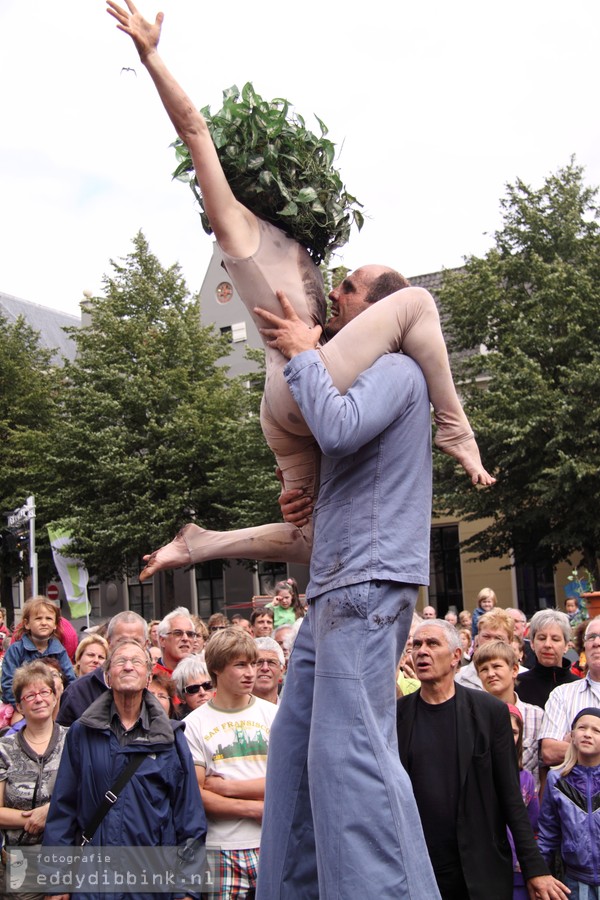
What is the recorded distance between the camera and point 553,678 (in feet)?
23.1

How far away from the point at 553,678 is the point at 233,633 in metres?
2.53

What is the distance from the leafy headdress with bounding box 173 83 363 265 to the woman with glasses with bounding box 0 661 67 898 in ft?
10.8

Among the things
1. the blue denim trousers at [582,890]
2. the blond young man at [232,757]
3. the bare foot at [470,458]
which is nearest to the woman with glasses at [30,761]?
the blond young man at [232,757]

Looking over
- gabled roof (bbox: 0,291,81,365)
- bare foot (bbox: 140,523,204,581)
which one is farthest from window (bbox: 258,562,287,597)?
bare foot (bbox: 140,523,204,581)

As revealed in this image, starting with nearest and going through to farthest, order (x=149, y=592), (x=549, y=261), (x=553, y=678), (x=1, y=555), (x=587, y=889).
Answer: (x=587, y=889) → (x=553, y=678) → (x=549, y=261) → (x=1, y=555) → (x=149, y=592)

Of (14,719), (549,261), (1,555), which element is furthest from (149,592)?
(14,719)

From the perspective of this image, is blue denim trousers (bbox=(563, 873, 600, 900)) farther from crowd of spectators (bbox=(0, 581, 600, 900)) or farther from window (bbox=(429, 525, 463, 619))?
window (bbox=(429, 525, 463, 619))

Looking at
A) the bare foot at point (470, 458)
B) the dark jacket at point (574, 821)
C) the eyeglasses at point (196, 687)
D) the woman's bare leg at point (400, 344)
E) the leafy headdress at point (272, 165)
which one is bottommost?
the dark jacket at point (574, 821)

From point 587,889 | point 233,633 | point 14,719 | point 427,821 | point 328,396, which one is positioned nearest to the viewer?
point 328,396

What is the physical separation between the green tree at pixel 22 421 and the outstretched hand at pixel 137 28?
27864 millimetres

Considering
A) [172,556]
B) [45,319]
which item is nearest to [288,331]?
[172,556]

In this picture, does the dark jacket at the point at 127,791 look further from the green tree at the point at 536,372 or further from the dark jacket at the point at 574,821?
the green tree at the point at 536,372

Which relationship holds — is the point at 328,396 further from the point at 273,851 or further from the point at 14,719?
the point at 14,719

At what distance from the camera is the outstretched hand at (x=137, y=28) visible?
311 cm
